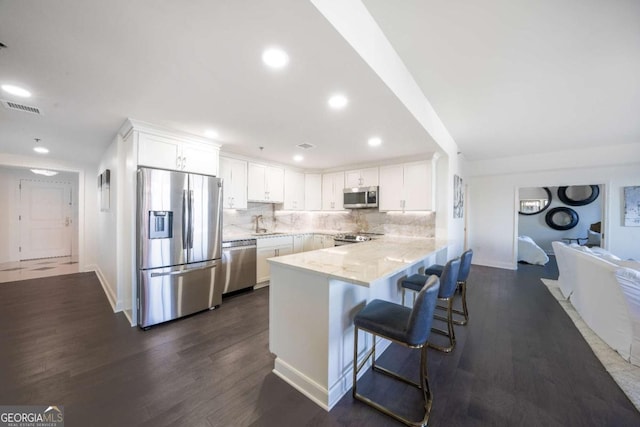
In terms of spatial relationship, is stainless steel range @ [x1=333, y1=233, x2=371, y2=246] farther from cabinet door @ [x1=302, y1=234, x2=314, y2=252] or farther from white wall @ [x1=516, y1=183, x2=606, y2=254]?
white wall @ [x1=516, y1=183, x2=606, y2=254]

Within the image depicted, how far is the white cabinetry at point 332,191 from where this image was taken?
200 inches

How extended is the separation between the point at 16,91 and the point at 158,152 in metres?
1.09

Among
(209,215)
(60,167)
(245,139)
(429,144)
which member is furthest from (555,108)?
(60,167)

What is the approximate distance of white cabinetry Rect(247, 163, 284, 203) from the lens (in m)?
4.35

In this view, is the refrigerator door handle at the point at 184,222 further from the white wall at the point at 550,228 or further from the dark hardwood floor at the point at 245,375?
the white wall at the point at 550,228

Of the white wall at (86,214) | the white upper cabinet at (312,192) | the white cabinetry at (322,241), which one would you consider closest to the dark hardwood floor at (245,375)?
the white cabinetry at (322,241)

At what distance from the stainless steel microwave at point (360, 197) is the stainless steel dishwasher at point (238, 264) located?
206cm

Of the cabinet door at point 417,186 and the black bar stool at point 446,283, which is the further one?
the cabinet door at point 417,186

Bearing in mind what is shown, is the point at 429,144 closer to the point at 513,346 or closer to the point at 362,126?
the point at 362,126

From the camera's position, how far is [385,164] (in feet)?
14.6

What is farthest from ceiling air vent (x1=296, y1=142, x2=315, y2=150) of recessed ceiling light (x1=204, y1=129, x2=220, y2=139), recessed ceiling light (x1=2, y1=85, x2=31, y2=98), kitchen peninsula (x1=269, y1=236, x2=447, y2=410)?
recessed ceiling light (x1=2, y1=85, x2=31, y2=98)

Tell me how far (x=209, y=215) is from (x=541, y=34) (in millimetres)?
3665

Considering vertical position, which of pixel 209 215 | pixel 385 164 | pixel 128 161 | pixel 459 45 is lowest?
pixel 209 215

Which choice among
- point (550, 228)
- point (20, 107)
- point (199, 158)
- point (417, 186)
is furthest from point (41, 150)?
point (550, 228)
